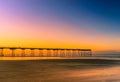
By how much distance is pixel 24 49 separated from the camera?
599 ft

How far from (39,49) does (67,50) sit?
22.8m

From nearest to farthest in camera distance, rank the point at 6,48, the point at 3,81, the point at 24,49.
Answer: the point at 3,81 < the point at 6,48 < the point at 24,49

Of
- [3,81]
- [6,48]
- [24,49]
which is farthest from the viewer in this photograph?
[24,49]

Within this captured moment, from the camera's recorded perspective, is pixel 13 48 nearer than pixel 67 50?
Yes

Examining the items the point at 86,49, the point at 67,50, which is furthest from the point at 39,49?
the point at 86,49

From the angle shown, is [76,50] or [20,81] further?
[76,50]

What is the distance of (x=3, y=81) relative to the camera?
16312 mm

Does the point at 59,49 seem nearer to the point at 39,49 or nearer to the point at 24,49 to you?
A: the point at 39,49

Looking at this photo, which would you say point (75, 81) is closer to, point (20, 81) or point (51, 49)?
point (20, 81)

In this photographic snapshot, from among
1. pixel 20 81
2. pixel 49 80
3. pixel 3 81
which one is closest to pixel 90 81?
pixel 49 80

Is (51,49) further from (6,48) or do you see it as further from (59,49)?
(6,48)

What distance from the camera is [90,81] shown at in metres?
17.2

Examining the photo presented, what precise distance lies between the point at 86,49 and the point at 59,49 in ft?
72.7

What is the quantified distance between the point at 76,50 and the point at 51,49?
66.8 feet
